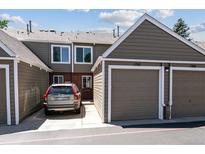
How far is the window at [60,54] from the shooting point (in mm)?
18000

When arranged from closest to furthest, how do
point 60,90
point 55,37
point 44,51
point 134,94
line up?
point 134,94
point 60,90
point 44,51
point 55,37

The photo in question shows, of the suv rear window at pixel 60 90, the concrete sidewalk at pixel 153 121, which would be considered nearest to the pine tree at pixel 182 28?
the concrete sidewalk at pixel 153 121

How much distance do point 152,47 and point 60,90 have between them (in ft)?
16.9

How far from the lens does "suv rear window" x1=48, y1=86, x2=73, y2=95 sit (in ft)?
32.9

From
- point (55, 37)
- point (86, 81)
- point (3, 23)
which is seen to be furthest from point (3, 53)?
point (3, 23)

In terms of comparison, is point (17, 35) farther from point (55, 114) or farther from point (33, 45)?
point (55, 114)

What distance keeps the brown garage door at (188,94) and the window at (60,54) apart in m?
11.1

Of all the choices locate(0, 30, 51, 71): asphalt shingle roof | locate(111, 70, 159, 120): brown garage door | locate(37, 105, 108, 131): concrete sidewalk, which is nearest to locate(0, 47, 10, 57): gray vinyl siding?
locate(0, 30, 51, 71): asphalt shingle roof

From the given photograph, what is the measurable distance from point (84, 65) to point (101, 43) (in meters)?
2.67

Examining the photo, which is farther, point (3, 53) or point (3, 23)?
point (3, 23)

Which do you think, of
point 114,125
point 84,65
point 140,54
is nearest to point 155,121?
point 114,125

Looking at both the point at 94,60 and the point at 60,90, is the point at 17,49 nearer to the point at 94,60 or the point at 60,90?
the point at 60,90

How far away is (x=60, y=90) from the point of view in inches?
397
